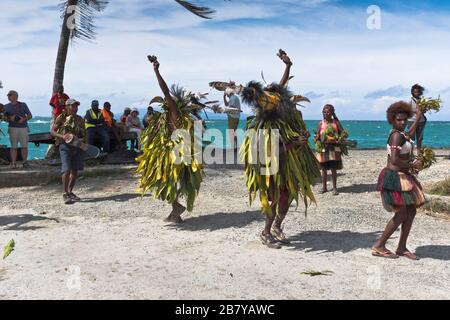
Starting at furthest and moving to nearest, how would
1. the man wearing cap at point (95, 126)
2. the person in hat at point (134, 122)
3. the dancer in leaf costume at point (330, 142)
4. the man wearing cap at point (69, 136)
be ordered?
the person in hat at point (134, 122) < the man wearing cap at point (95, 126) < the dancer in leaf costume at point (330, 142) < the man wearing cap at point (69, 136)

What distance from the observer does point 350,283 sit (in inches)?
212

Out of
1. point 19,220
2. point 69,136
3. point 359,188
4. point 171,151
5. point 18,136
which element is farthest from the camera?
point 18,136

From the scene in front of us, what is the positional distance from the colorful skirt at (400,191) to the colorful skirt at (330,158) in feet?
13.9

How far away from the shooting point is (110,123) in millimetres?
14969

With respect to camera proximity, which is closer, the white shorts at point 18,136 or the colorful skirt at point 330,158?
the colorful skirt at point 330,158

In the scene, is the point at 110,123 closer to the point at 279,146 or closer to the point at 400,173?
the point at 279,146

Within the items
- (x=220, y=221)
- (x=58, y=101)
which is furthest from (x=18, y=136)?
(x=220, y=221)

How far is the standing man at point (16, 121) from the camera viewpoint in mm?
12906

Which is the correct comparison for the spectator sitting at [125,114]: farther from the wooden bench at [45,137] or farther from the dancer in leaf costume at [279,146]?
the dancer in leaf costume at [279,146]

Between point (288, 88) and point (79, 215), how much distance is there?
4.17m

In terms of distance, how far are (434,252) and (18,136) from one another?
9.93 metres

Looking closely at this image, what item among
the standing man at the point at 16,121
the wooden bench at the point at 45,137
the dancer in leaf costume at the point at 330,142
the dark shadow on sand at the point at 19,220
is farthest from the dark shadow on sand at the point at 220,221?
the wooden bench at the point at 45,137
